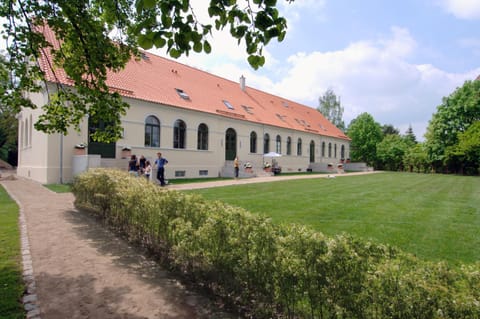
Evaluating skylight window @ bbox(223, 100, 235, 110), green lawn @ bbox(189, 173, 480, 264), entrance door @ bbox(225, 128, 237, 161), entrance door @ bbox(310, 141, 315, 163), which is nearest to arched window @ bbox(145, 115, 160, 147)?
entrance door @ bbox(225, 128, 237, 161)

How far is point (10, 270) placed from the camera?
14.5 feet

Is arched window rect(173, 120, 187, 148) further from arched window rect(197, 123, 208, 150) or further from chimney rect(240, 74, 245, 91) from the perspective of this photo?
chimney rect(240, 74, 245, 91)

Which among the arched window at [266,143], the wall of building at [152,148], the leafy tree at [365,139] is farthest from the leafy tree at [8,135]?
the leafy tree at [365,139]

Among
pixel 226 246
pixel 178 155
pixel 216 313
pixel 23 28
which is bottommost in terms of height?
pixel 216 313

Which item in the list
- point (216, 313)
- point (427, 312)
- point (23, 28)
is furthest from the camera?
point (23, 28)

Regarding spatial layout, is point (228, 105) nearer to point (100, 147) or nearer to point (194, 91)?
point (194, 91)

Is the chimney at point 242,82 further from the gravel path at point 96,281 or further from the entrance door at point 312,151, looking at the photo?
the gravel path at point 96,281

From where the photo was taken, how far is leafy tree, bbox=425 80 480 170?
38.0 metres

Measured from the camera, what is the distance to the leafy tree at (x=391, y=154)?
48.5 meters

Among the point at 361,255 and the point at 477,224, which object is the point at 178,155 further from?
the point at 361,255

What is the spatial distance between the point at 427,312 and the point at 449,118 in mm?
46610

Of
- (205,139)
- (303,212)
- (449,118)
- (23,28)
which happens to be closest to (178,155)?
(205,139)

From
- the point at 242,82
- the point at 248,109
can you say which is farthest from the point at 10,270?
the point at 242,82

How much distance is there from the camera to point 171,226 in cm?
457
